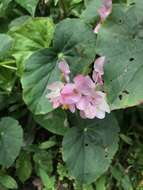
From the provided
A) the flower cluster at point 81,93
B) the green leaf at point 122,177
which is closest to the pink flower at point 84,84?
the flower cluster at point 81,93

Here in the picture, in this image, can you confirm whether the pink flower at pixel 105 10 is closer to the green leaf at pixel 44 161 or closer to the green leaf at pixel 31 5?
the green leaf at pixel 31 5

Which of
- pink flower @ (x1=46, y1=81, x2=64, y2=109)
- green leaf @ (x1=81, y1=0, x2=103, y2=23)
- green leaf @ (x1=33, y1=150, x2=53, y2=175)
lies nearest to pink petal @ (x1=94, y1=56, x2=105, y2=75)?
pink flower @ (x1=46, y1=81, x2=64, y2=109)

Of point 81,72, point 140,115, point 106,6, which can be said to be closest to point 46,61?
point 81,72

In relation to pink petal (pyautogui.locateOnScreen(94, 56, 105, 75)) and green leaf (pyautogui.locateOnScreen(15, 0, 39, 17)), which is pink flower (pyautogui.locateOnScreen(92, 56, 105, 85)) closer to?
pink petal (pyautogui.locateOnScreen(94, 56, 105, 75))

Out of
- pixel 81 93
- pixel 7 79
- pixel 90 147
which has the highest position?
pixel 81 93

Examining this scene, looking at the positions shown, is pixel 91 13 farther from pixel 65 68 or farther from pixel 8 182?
pixel 8 182

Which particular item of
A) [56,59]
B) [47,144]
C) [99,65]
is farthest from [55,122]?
[99,65]
